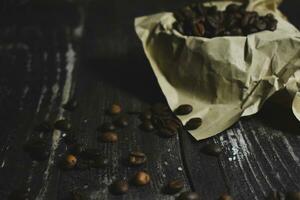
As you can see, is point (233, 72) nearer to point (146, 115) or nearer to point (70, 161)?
point (146, 115)

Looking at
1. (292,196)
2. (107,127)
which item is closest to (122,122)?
(107,127)

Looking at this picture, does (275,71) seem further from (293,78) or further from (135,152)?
(135,152)

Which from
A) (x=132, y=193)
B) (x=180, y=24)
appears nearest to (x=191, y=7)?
(x=180, y=24)

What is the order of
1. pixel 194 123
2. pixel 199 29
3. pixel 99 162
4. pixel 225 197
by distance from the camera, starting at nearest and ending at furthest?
1. pixel 225 197
2. pixel 99 162
3. pixel 194 123
4. pixel 199 29

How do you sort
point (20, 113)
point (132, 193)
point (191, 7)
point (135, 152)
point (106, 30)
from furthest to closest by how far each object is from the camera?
point (106, 30) → point (191, 7) → point (20, 113) → point (135, 152) → point (132, 193)

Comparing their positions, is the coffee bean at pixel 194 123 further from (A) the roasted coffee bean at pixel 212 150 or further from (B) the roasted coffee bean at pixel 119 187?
(B) the roasted coffee bean at pixel 119 187

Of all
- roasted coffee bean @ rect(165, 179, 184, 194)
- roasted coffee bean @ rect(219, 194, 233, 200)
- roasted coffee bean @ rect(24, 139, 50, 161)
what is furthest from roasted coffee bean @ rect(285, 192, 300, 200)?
roasted coffee bean @ rect(24, 139, 50, 161)

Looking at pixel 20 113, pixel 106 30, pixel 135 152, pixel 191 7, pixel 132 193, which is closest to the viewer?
pixel 132 193

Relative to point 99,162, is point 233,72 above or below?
above
